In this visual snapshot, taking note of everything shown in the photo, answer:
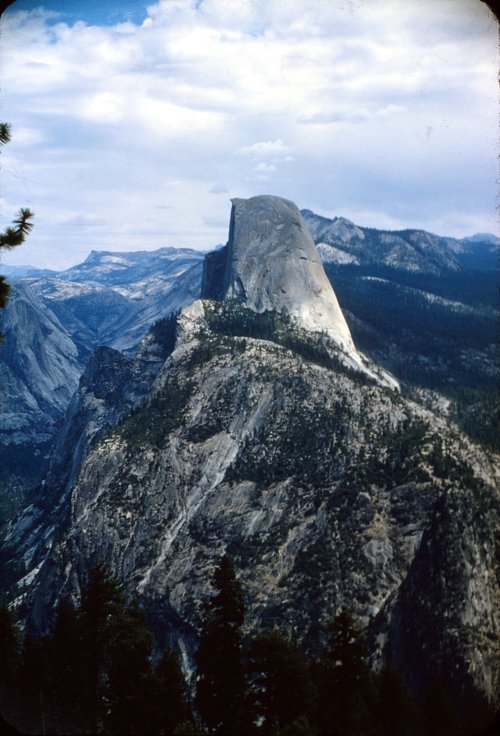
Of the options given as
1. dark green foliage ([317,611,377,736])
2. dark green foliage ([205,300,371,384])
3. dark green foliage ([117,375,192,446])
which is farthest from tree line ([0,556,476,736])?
dark green foliage ([205,300,371,384])

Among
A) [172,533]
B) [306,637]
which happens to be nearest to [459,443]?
[306,637]

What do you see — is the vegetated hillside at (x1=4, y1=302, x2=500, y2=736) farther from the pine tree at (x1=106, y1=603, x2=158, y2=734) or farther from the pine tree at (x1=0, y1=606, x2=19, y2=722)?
the pine tree at (x1=106, y1=603, x2=158, y2=734)

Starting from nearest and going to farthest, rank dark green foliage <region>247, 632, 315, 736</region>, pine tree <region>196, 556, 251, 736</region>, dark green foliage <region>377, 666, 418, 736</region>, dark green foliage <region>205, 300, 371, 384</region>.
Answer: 1. dark green foliage <region>247, 632, 315, 736</region>
2. pine tree <region>196, 556, 251, 736</region>
3. dark green foliage <region>377, 666, 418, 736</region>
4. dark green foliage <region>205, 300, 371, 384</region>

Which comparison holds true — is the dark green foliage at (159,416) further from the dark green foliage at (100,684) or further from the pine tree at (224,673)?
the pine tree at (224,673)

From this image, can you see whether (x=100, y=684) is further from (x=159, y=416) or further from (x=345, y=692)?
(x=159, y=416)

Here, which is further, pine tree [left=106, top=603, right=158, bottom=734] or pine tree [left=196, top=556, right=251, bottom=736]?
Answer: pine tree [left=106, top=603, right=158, bottom=734]

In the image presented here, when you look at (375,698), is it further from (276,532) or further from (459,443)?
(459,443)
